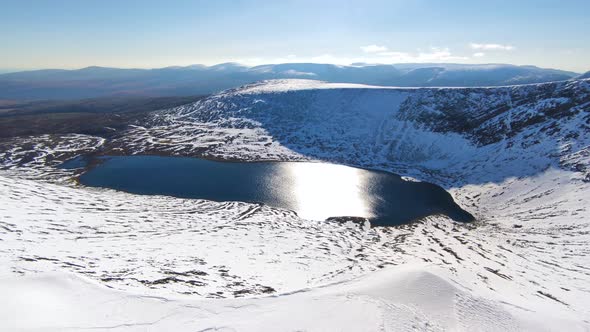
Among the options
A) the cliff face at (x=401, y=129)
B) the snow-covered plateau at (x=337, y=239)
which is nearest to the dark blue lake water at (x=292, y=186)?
the snow-covered plateau at (x=337, y=239)

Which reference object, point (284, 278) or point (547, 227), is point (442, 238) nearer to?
point (547, 227)

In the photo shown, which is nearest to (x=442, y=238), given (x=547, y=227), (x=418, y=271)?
(x=547, y=227)

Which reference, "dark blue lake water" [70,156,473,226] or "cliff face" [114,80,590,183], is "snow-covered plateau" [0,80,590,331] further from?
"dark blue lake water" [70,156,473,226]

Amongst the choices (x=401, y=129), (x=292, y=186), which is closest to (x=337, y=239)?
(x=292, y=186)

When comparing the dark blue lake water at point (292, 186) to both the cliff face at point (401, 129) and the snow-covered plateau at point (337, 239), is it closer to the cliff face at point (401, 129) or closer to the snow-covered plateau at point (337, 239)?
the snow-covered plateau at point (337, 239)

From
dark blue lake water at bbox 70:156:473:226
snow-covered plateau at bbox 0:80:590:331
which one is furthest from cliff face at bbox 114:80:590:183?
dark blue lake water at bbox 70:156:473:226
